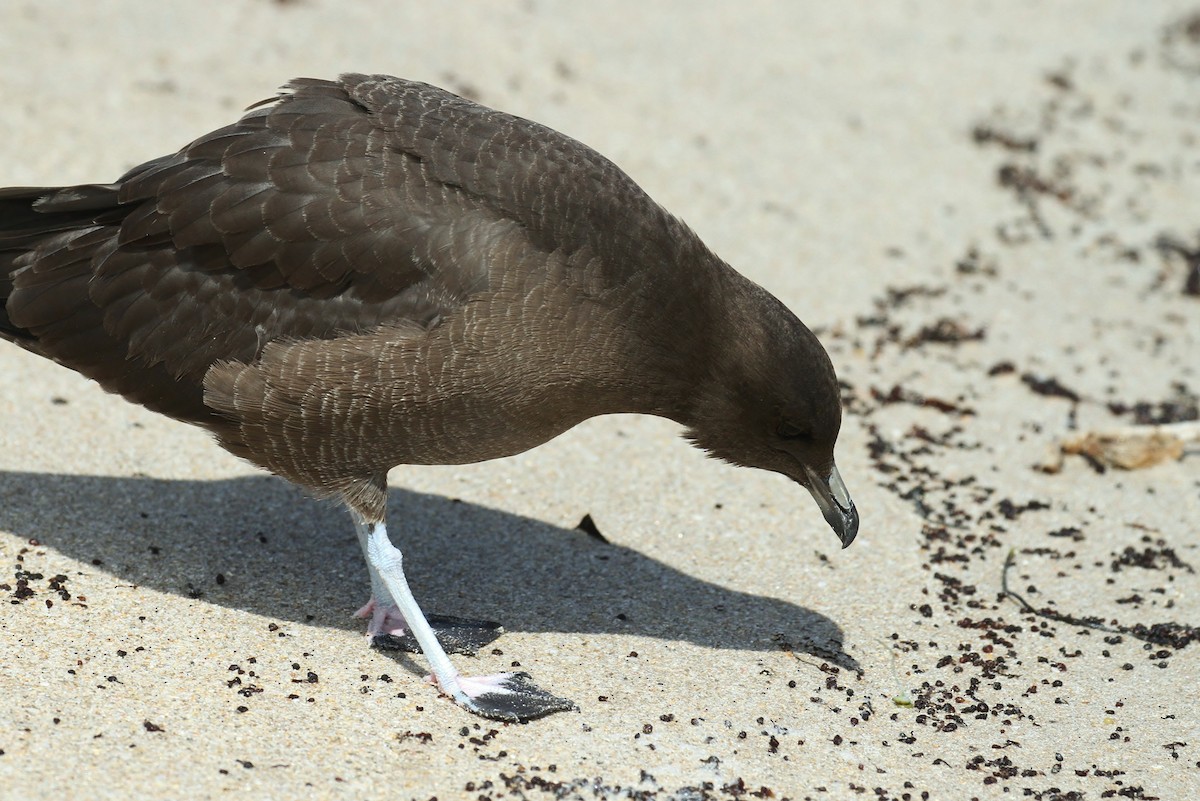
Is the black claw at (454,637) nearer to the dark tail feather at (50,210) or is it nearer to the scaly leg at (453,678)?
the scaly leg at (453,678)

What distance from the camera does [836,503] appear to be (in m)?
6.60

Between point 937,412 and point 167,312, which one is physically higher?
point 937,412

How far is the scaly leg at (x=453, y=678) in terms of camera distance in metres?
5.72

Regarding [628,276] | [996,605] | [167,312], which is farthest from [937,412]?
[167,312]

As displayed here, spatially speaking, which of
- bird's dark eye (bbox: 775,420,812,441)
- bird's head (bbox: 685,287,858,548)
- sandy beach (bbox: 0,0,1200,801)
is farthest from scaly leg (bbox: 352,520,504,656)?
bird's dark eye (bbox: 775,420,812,441)

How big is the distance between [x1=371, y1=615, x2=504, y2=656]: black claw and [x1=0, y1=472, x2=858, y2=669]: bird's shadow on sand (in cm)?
16

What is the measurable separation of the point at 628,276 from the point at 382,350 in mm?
1149

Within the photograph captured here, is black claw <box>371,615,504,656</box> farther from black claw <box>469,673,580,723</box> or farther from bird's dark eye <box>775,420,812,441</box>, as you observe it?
bird's dark eye <box>775,420,812,441</box>

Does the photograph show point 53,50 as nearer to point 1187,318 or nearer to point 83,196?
point 83,196

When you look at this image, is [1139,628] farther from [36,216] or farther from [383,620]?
[36,216]

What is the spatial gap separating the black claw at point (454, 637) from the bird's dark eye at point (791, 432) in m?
1.64

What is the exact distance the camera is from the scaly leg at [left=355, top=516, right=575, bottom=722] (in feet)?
18.8

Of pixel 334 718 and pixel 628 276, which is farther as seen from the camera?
pixel 628 276

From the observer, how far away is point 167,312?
20.2 feet
